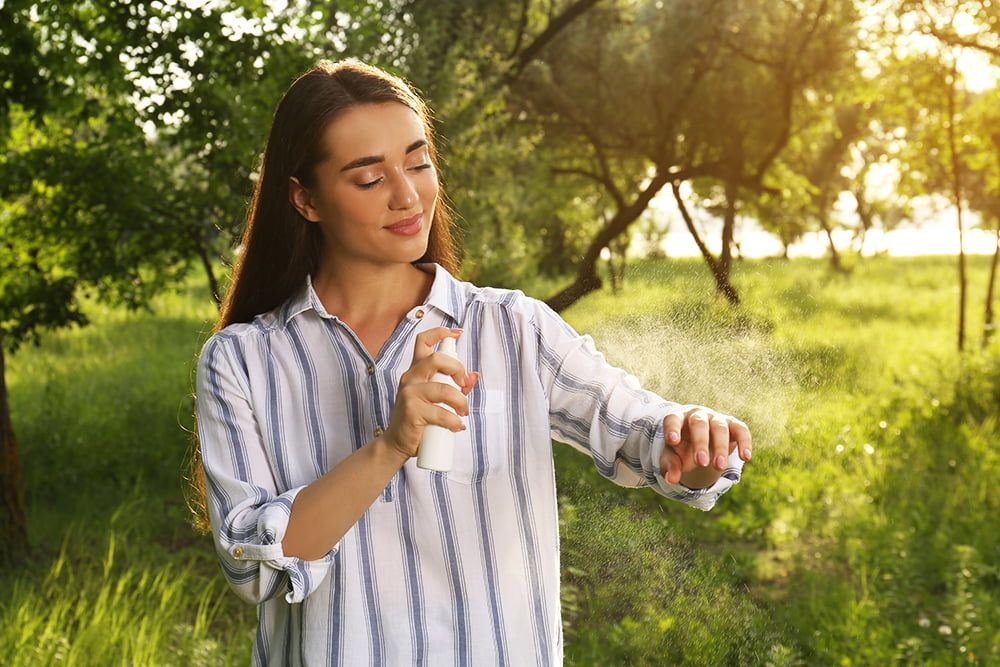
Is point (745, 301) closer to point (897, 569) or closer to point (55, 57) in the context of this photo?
point (897, 569)

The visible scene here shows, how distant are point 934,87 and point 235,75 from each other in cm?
776

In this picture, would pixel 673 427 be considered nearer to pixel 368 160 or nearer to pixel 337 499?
pixel 337 499

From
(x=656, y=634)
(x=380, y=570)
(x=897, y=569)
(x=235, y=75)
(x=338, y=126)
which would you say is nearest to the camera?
(x=380, y=570)

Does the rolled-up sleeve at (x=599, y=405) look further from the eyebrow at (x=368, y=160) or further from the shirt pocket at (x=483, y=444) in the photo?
the eyebrow at (x=368, y=160)

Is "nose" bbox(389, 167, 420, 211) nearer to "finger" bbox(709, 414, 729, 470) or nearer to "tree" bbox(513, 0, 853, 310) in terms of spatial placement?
"finger" bbox(709, 414, 729, 470)

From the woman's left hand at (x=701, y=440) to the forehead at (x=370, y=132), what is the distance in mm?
584

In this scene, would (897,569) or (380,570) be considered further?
(897,569)

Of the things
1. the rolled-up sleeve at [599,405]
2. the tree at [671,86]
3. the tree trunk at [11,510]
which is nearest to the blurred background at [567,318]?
the tree trunk at [11,510]

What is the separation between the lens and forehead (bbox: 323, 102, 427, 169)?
174 cm

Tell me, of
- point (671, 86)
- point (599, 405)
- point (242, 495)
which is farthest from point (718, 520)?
point (671, 86)

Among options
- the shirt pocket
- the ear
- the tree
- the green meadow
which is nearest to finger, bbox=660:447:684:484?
the shirt pocket

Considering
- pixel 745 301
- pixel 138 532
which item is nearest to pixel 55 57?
pixel 138 532

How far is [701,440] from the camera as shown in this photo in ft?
4.93

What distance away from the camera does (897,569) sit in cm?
520
